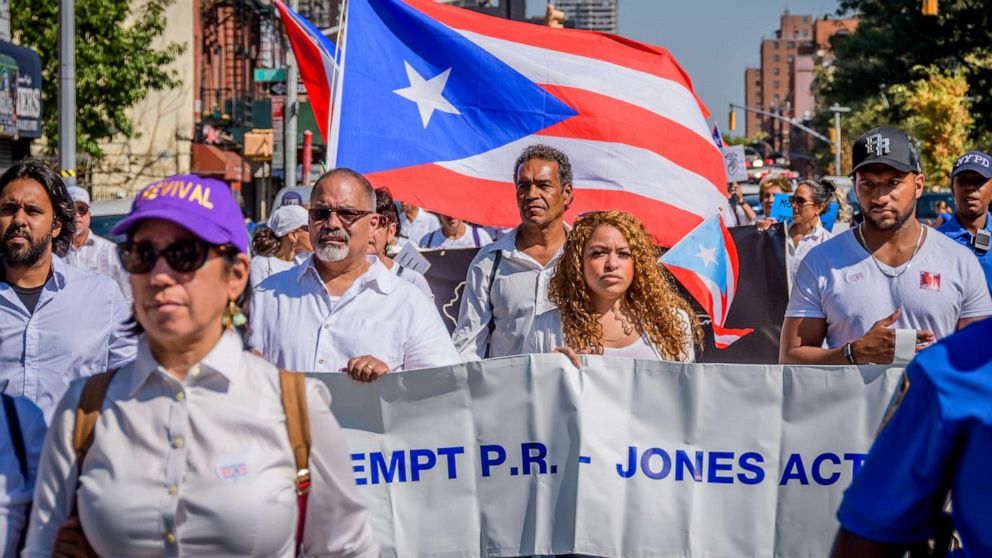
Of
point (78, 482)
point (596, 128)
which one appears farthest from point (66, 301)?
point (596, 128)

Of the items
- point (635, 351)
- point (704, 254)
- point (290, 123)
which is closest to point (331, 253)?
point (635, 351)

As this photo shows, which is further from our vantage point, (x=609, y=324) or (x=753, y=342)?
(x=753, y=342)

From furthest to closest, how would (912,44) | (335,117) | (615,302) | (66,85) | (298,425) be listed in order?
(912,44) → (66,85) → (335,117) → (615,302) → (298,425)

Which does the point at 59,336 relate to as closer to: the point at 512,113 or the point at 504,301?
the point at 504,301

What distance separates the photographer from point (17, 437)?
341 centimetres

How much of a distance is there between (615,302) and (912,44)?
121 ft

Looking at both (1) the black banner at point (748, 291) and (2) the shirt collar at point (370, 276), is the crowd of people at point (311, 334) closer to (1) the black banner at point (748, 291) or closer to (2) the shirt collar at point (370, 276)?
(2) the shirt collar at point (370, 276)

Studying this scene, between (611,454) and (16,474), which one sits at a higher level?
(16,474)

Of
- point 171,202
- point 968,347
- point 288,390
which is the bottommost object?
point 288,390

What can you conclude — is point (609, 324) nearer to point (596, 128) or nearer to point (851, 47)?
point (596, 128)

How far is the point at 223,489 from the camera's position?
2932 mm

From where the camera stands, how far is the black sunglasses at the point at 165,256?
2928 millimetres

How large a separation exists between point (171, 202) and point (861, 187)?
10.8 ft

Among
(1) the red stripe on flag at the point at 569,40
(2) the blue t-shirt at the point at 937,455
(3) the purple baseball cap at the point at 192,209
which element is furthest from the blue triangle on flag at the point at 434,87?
(2) the blue t-shirt at the point at 937,455
